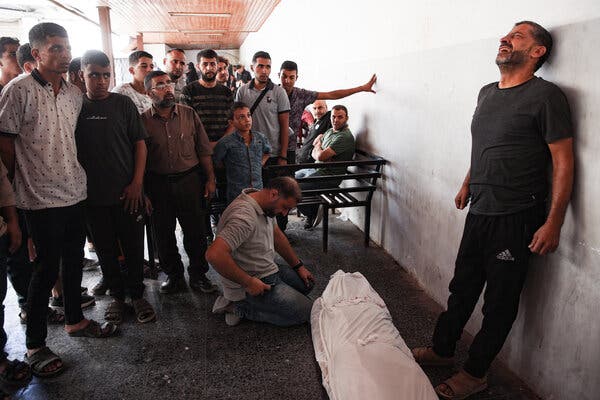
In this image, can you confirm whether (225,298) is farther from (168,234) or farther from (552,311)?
(552,311)

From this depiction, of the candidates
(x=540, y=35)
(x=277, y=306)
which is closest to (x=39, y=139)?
(x=277, y=306)

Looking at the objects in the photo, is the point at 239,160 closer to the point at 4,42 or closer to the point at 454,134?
the point at 454,134

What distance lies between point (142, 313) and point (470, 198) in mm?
2228

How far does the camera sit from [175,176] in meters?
2.88

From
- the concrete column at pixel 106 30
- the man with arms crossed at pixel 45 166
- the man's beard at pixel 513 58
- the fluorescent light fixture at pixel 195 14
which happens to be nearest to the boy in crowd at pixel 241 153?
the man with arms crossed at pixel 45 166

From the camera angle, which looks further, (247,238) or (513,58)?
(247,238)

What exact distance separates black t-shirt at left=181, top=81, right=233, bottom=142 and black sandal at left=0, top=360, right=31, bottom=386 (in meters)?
2.13

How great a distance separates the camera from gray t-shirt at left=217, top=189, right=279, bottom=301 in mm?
2318

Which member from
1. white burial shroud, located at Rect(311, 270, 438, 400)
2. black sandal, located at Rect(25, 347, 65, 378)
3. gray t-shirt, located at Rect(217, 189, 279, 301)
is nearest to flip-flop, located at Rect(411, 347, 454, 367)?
white burial shroud, located at Rect(311, 270, 438, 400)

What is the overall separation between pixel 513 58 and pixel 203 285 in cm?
252

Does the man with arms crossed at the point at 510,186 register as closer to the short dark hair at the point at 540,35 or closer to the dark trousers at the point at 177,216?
the short dark hair at the point at 540,35

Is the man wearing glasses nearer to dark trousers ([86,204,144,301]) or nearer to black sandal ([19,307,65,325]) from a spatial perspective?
dark trousers ([86,204,144,301])

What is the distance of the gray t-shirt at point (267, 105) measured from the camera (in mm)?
3572

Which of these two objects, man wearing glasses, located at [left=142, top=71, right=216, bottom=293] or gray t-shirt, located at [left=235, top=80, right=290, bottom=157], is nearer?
man wearing glasses, located at [left=142, top=71, right=216, bottom=293]
